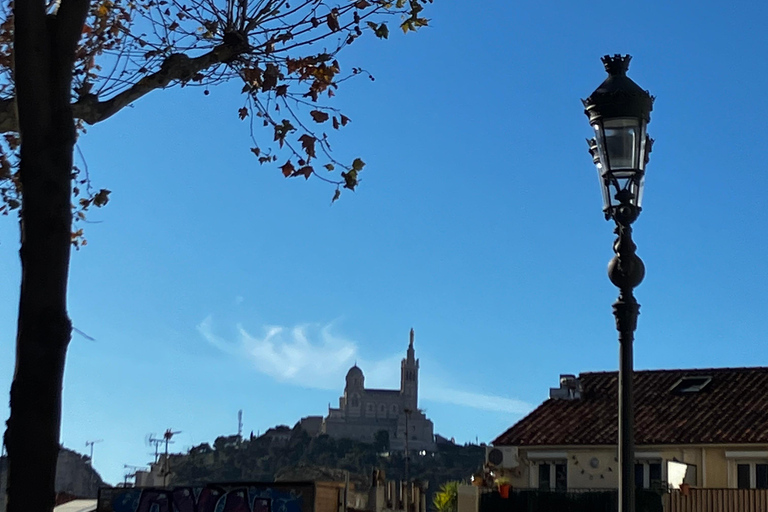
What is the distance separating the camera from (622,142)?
25.0 feet

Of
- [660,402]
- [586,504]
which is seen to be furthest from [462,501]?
[660,402]

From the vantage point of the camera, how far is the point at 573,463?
1186 inches

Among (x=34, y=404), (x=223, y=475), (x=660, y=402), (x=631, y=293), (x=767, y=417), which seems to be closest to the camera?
(x=34, y=404)

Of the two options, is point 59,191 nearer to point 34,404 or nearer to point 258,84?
point 34,404

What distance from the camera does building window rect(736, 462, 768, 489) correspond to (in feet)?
90.8

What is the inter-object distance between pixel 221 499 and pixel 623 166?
45.8 ft

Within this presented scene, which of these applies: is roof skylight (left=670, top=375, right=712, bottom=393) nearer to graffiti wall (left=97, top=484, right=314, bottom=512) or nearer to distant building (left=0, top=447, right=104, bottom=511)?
graffiti wall (left=97, top=484, right=314, bottom=512)

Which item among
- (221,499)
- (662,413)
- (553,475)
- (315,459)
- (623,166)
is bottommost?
(221,499)

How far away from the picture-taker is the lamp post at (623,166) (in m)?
7.43

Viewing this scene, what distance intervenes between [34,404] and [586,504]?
873 inches

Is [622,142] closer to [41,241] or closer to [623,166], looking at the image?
[623,166]

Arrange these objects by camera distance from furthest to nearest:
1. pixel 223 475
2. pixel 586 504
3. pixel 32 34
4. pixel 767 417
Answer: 1. pixel 223 475
2. pixel 767 417
3. pixel 586 504
4. pixel 32 34

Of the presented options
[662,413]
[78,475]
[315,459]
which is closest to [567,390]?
[662,413]

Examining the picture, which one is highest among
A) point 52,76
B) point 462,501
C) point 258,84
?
Answer: point 258,84
